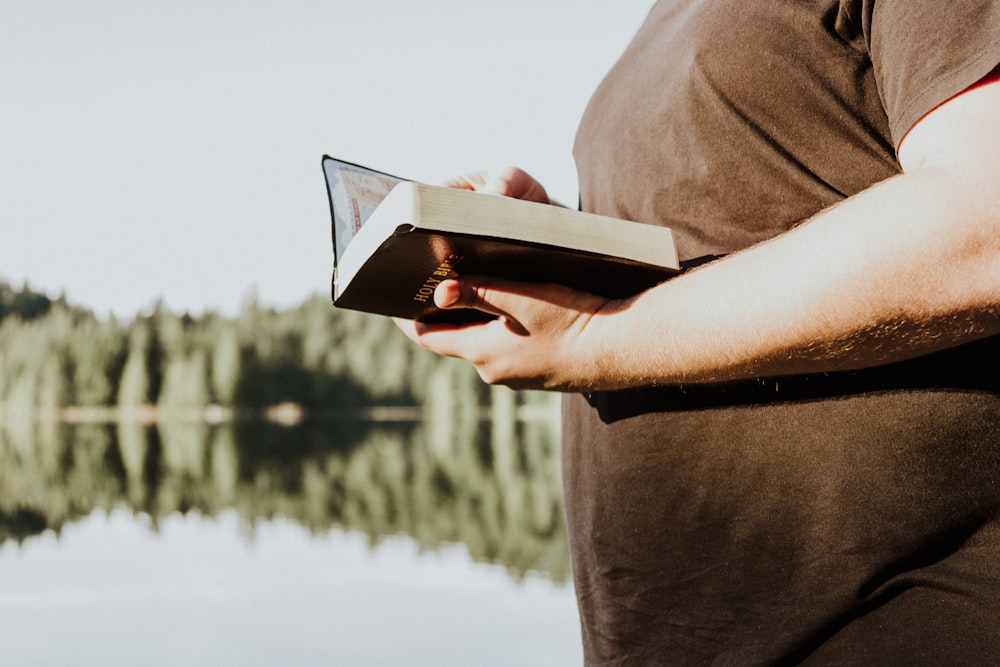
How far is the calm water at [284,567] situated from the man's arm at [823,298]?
5814 mm

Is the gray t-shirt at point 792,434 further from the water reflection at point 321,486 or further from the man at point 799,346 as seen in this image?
the water reflection at point 321,486

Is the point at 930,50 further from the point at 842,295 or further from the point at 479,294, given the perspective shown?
the point at 479,294

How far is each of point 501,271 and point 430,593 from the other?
8.19 m

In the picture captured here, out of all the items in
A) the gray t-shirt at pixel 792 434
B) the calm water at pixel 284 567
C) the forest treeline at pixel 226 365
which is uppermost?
the forest treeline at pixel 226 365

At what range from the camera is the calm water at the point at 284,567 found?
713 centimetres

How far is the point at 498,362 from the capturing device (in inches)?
52.6

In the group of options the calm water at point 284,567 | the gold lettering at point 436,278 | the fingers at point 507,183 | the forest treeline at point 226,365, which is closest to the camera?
the gold lettering at point 436,278

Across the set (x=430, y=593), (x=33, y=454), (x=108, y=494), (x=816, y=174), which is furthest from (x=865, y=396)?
(x=33, y=454)

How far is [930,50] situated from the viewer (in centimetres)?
105

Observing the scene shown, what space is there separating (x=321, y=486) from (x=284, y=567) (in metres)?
8.89

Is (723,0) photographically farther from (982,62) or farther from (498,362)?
(498,362)

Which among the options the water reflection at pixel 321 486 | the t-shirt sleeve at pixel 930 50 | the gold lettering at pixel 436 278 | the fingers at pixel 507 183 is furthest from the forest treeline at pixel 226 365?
the t-shirt sleeve at pixel 930 50

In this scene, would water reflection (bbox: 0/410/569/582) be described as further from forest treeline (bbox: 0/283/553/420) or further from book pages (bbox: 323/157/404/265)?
forest treeline (bbox: 0/283/553/420)

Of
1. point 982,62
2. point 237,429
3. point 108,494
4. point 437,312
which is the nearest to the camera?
point 982,62
